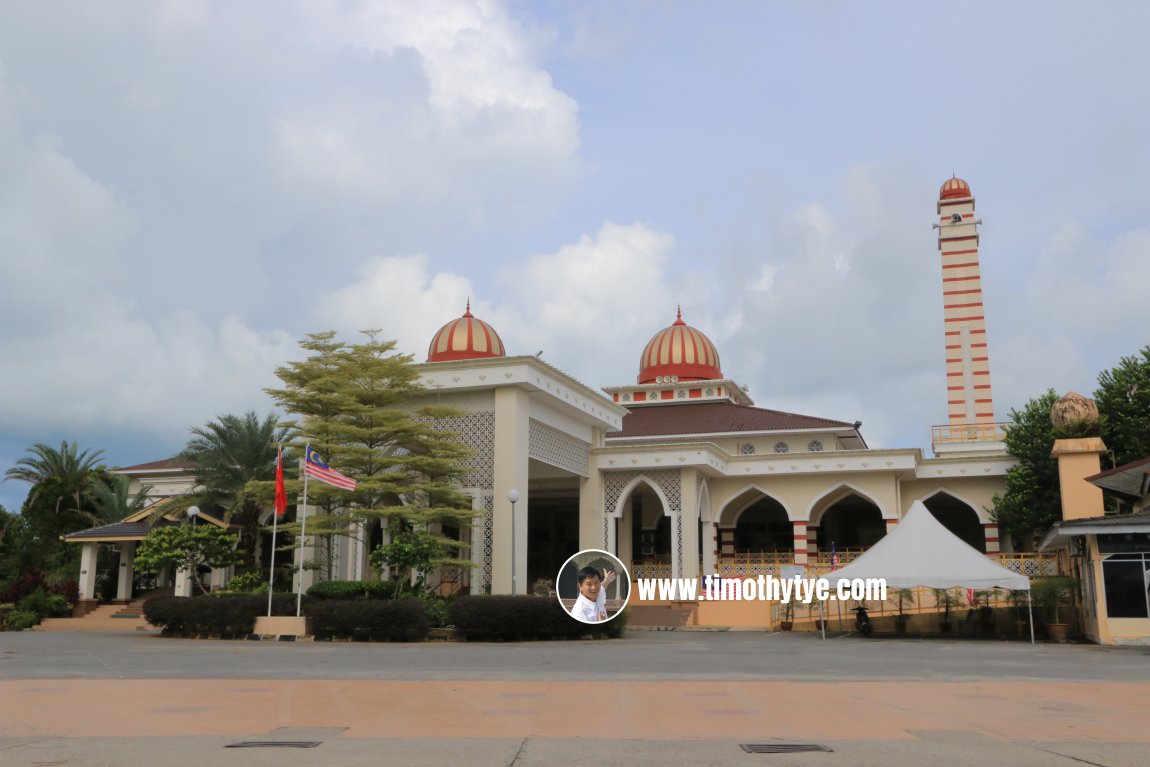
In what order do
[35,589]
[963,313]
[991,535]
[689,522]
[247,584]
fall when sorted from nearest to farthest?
[247,584] → [689,522] → [35,589] → [991,535] → [963,313]

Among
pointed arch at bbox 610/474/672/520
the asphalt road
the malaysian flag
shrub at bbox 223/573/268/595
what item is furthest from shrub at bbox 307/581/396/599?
pointed arch at bbox 610/474/672/520

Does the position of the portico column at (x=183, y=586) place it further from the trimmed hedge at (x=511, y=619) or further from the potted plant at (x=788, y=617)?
the potted plant at (x=788, y=617)

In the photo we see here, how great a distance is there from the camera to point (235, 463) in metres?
29.3

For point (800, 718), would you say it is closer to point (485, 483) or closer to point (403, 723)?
point (403, 723)

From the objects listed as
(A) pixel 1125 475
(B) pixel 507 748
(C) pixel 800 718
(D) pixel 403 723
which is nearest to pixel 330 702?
(D) pixel 403 723

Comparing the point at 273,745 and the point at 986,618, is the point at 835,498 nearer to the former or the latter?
the point at 986,618

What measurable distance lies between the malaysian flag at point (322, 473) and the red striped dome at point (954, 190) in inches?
1186

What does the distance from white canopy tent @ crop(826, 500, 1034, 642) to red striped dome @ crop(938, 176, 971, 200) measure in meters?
23.3

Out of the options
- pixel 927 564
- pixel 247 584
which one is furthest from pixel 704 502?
pixel 247 584

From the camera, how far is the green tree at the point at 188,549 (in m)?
23.5

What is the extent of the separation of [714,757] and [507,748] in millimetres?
1498

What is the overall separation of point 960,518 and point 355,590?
25.0 metres

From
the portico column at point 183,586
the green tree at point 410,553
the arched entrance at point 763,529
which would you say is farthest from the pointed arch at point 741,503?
the portico column at point 183,586

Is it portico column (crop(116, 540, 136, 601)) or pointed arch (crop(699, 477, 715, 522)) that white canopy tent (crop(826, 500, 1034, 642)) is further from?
portico column (crop(116, 540, 136, 601))
